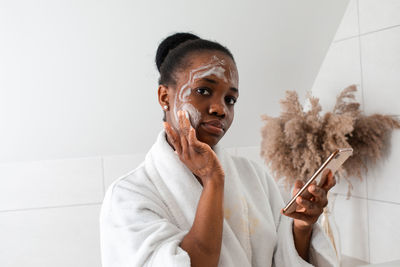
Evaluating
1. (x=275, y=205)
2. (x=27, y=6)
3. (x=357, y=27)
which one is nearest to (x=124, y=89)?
(x=27, y=6)

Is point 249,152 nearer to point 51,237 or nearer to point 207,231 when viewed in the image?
point 51,237

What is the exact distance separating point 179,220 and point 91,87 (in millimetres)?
695

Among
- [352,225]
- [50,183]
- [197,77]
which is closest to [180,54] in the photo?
[197,77]

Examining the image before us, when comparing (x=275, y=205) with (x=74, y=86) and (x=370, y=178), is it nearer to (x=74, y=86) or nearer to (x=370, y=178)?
(x=370, y=178)

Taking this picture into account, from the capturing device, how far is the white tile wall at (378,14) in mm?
1316

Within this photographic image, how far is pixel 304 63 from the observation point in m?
1.61

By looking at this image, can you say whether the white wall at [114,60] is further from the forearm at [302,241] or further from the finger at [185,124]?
the forearm at [302,241]

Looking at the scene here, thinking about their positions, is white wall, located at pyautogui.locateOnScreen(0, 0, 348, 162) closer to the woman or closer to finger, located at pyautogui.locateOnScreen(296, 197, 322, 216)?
the woman

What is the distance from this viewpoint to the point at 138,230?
74cm

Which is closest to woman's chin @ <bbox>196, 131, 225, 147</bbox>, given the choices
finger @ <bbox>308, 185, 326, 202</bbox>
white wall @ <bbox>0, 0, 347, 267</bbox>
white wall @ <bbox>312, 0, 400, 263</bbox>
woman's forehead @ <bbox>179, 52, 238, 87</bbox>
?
woman's forehead @ <bbox>179, 52, 238, 87</bbox>

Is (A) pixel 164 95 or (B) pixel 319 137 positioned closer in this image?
(A) pixel 164 95

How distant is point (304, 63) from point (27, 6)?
974 millimetres

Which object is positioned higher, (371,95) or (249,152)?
(371,95)

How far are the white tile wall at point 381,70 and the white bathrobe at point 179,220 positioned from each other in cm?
62
